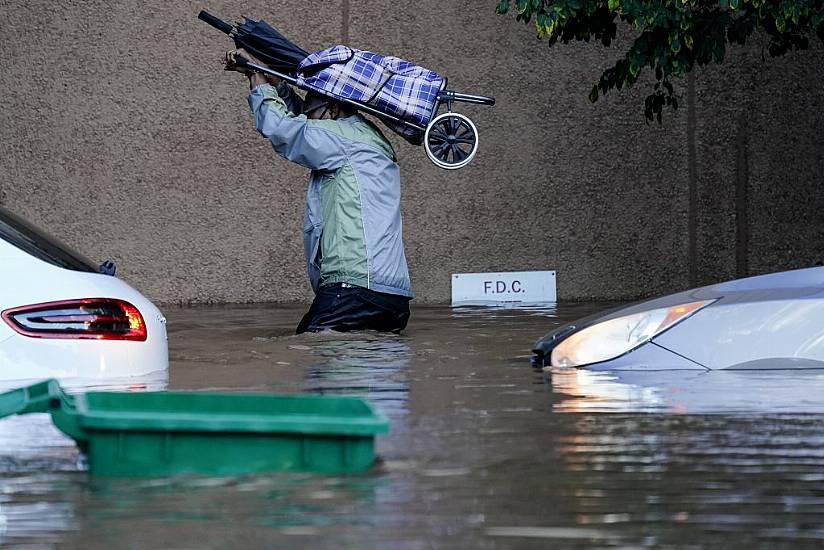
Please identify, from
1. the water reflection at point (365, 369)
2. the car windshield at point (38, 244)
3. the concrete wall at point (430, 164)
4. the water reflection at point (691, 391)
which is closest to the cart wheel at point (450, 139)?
the water reflection at point (365, 369)

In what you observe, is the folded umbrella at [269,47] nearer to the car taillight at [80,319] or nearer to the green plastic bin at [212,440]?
the car taillight at [80,319]

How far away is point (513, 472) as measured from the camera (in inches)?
154

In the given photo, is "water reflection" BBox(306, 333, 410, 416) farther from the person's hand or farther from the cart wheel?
the person's hand

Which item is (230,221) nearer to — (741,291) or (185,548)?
(741,291)

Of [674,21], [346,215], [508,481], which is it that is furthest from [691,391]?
[674,21]

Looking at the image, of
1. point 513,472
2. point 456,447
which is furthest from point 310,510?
point 456,447

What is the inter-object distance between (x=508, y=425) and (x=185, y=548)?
1865 mm

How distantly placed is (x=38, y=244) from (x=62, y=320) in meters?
0.41

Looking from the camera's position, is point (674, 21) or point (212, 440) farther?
point (674, 21)

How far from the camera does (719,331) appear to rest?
5.78 m

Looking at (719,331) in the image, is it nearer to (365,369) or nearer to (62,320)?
(365,369)

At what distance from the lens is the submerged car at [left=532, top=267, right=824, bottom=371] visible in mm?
5664

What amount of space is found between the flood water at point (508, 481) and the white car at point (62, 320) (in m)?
0.29

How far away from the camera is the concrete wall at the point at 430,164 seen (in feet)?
47.0
